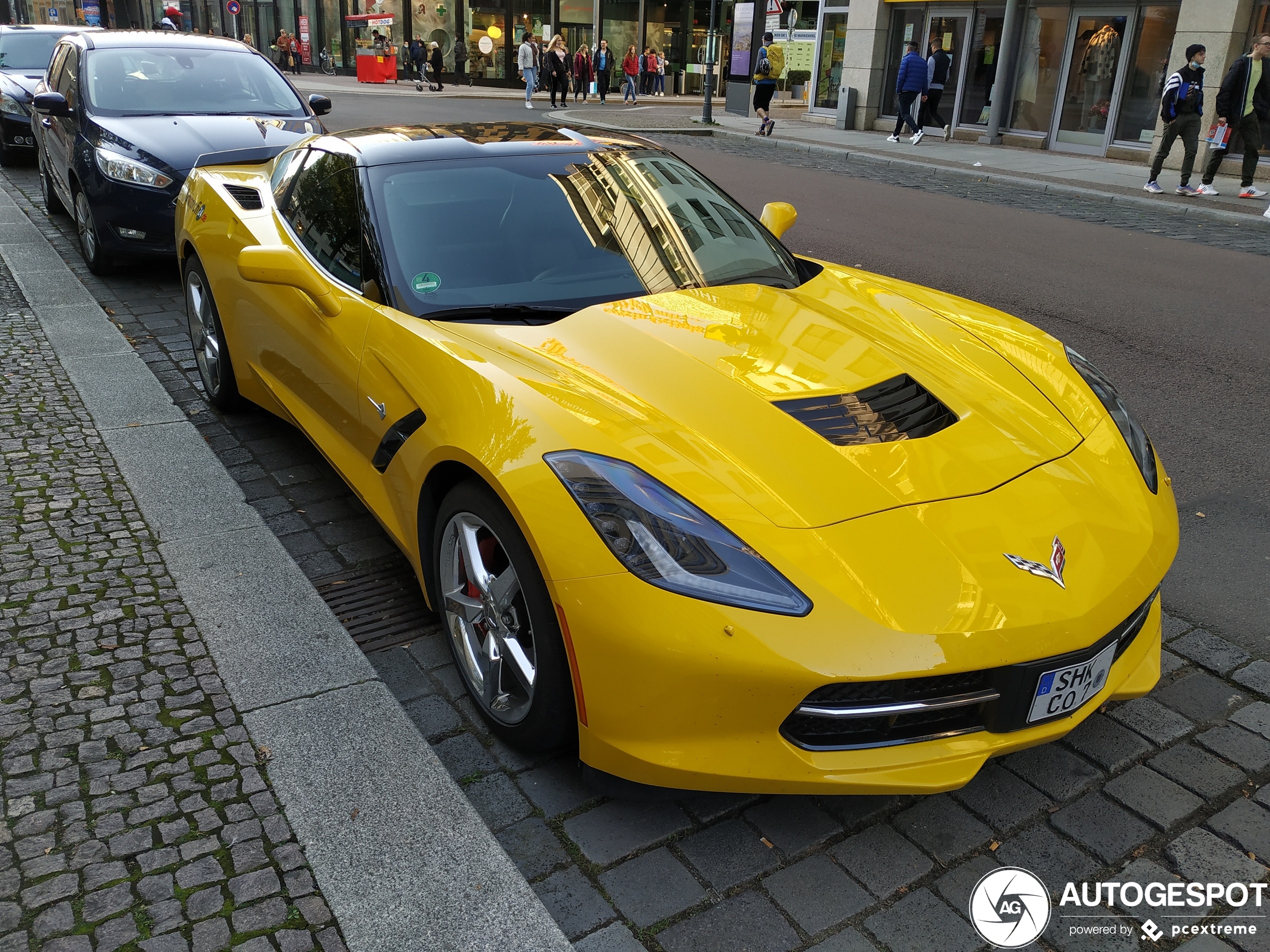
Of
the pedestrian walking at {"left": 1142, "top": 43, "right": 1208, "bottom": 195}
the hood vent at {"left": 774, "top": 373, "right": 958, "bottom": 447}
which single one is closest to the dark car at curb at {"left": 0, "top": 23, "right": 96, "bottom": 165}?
the hood vent at {"left": 774, "top": 373, "right": 958, "bottom": 447}

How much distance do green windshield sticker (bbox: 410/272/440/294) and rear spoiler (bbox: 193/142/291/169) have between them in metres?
2.64

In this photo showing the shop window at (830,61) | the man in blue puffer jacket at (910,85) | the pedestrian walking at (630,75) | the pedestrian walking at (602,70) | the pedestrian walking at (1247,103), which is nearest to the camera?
the pedestrian walking at (1247,103)

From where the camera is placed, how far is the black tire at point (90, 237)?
294 inches

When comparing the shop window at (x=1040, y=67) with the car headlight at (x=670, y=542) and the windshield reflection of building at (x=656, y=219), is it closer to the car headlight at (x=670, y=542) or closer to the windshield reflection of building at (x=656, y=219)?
the windshield reflection of building at (x=656, y=219)

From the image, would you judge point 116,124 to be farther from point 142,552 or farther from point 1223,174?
point 1223,174

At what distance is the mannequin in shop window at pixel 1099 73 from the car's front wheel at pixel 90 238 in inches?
678

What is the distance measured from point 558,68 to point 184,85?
22.4 m

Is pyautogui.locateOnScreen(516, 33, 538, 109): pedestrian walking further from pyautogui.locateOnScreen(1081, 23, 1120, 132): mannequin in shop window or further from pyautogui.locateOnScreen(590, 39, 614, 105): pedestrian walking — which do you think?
pyautogui.locateOnScreen(1081, 23, 1120, 132): mannequin in shop window

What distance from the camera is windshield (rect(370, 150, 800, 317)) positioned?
10.9ft

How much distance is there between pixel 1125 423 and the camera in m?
3.10

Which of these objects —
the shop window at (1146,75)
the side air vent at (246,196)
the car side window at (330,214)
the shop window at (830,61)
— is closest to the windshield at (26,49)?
the side air vent at (246,196)

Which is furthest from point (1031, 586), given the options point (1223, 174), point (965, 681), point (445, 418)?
point (1223, 174)

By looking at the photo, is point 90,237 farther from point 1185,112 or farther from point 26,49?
point 1185,112

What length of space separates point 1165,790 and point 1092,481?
82 centimetres
